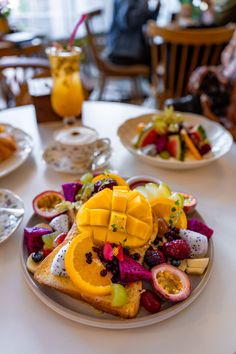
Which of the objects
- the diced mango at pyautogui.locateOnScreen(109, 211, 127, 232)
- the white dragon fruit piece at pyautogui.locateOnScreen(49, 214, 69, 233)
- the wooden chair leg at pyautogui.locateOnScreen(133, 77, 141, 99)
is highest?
the diced mango at pyautogui.locateOnScreen(109, 211, 127, 232)

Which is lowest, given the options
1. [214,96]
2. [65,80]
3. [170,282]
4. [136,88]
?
[136,88]

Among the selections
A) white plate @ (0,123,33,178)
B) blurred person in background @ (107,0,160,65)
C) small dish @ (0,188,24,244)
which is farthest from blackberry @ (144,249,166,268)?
blurred person in background @ (107,0,160,65)

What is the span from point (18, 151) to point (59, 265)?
0.66m

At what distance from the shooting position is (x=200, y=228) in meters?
0.88

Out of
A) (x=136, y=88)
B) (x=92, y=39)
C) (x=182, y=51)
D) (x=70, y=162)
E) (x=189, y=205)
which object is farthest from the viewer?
(x=136, y=88)

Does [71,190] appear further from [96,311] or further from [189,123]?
[189,123]

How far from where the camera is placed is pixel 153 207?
2.91 ft

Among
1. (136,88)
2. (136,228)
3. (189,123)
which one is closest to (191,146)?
(189,123)

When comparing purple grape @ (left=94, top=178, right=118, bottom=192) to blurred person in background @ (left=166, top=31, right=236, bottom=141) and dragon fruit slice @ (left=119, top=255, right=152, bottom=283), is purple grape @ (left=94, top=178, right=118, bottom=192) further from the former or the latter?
blurred person in background @ (left=166, top=31, right=236, bottom=141)

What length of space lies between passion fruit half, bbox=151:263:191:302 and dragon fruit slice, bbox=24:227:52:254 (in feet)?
0.99

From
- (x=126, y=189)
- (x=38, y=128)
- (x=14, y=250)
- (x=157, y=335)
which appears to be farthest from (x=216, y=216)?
(x=38, y=128)

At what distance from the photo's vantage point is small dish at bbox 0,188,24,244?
2.98ft

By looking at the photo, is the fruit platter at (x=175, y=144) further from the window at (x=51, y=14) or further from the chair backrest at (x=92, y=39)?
the window at (x=51, y=14)

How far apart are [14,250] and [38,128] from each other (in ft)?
2.39
